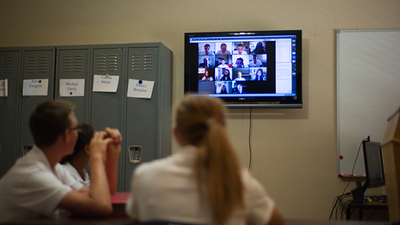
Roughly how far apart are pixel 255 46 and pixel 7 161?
240cm

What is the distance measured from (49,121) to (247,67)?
2004mm

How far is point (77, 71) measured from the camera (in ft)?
10.1

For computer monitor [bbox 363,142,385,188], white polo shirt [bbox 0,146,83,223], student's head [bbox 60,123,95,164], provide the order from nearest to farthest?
1. white polo shirt [bbox 0,146,83,223]
2. student's head [bbox 60,123,95,164]
3. computer monitor [bbox 363,142,385,188]

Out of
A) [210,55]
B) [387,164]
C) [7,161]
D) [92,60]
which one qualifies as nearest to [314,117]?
[210,55]

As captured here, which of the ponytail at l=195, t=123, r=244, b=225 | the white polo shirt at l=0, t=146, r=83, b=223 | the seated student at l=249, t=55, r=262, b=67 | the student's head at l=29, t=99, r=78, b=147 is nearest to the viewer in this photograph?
the ponytail at l=195, t=123, r=244, b=225

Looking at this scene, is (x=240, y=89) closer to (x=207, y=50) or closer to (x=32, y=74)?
(x=207, y=50)

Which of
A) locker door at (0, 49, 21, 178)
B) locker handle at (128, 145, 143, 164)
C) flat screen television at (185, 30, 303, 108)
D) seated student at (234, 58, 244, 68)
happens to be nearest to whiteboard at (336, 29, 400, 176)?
flat screen television at (185, 30, 303, 108)

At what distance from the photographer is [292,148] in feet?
10.6

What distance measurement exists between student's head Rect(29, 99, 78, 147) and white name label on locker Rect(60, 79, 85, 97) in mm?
1554

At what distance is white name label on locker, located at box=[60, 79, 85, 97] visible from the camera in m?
3.07

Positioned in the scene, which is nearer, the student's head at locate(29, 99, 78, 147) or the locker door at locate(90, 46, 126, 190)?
the student's head at locate(29, 99, 78, 147)

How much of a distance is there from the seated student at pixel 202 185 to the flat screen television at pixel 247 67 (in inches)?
82.3

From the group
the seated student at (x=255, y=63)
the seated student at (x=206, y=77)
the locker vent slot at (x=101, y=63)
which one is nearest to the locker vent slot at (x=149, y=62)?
the locker vent slot at (x=101, y=63)

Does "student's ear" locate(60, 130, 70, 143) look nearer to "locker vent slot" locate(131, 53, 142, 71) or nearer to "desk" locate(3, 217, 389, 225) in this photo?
"desk" locate(3, 217, 389, 225)
